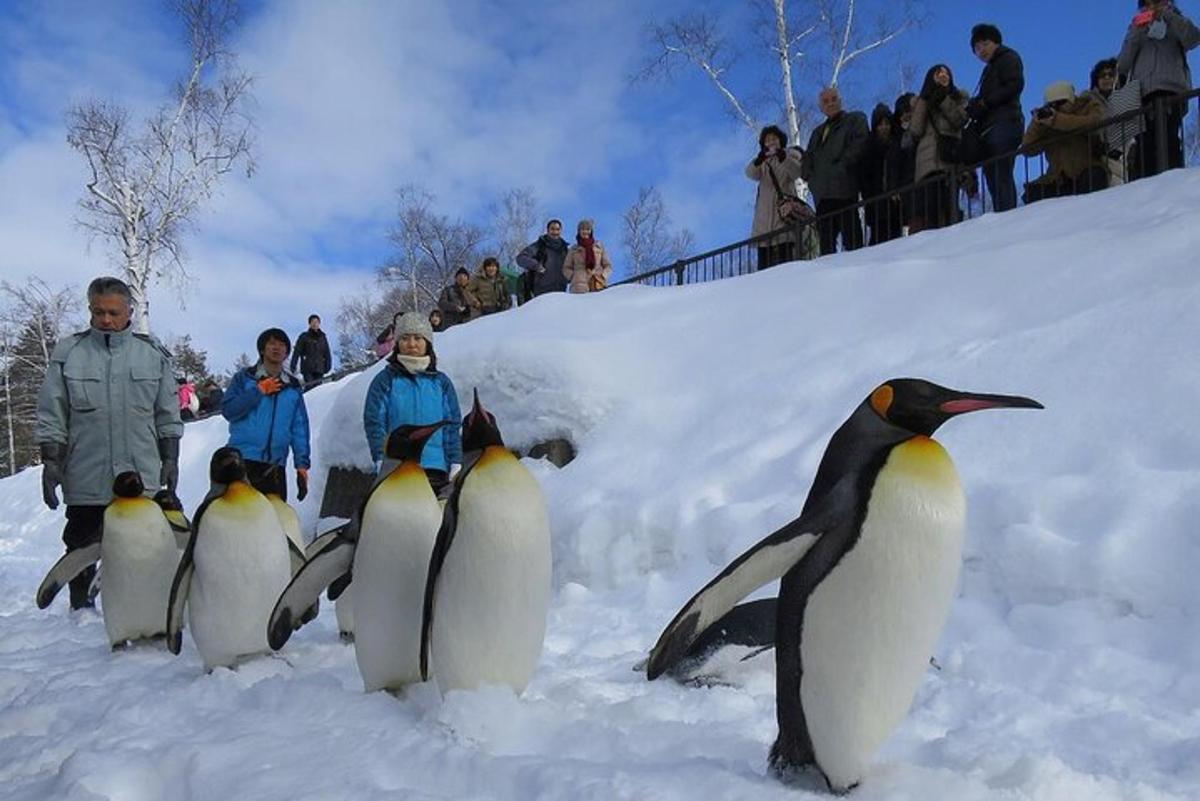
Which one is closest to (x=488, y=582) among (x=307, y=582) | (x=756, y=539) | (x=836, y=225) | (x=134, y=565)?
(x=307, y=582)

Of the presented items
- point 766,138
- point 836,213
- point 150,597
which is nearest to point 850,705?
point 150,597

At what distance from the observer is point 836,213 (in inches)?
300

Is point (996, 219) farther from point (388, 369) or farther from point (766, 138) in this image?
point (388, 369)

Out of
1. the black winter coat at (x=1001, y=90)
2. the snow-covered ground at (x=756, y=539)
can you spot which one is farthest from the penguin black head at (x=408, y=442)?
the black winter coat at (x=1001, y=90)

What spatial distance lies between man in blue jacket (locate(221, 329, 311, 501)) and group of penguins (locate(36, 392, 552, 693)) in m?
1.47

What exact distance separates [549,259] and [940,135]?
442 centimetres

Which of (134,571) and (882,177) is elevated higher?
(882,177)

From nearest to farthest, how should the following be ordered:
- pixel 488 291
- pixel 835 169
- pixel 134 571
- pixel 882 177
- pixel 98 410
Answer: pixel 134 571
pixel 98 410
pixel 835 169
pixel 882 177
pixel 488 291

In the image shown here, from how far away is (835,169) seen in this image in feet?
24.6

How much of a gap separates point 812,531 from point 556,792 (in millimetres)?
673

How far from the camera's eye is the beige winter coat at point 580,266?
9.48 m

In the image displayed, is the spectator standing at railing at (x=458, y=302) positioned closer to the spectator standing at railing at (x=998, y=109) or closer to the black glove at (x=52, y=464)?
the spectator standing at railing at (x=998, y=109)

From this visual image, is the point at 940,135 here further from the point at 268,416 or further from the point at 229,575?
the point at 229,575

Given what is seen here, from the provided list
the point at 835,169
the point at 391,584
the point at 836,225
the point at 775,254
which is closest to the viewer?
the point at 391,584
